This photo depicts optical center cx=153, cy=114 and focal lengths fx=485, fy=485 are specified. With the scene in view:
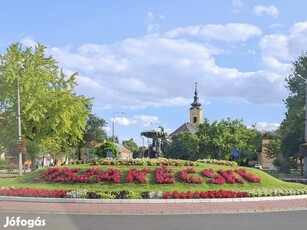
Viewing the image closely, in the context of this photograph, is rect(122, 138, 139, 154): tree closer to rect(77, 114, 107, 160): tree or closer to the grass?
rect(77, 114, 107, 160): tree

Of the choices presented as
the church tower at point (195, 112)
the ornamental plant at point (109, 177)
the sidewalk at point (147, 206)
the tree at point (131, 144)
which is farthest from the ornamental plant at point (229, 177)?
the tree at point (131, 144)

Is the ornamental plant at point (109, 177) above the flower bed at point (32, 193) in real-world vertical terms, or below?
above

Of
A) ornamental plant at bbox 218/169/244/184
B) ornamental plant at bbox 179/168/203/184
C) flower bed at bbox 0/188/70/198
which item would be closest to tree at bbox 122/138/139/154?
ornamental plant at bbox 218/169/244/184

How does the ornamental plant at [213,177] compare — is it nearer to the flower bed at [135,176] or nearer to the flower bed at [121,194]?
the flower bed at [135,176]

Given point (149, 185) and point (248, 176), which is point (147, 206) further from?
point (248, 176)

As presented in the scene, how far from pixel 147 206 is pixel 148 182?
16.2ft

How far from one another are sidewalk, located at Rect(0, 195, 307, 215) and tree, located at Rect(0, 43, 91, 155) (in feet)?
85.5

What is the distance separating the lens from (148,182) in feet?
77.3

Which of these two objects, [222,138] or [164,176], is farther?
[222,138]

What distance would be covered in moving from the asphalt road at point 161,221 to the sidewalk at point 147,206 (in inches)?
40.2

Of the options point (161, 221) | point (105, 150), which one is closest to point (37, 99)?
point (105, 150)

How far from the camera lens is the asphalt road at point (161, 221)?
13180mm

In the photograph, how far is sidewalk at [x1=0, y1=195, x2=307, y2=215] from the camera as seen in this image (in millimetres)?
17109

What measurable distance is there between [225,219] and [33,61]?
35485 mm
